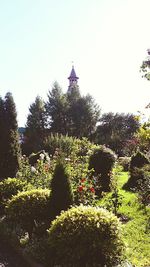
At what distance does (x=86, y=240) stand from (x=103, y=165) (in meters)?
7.99

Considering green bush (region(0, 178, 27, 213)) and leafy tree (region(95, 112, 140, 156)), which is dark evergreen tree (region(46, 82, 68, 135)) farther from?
green bush (region(0, 178, 27, 213))

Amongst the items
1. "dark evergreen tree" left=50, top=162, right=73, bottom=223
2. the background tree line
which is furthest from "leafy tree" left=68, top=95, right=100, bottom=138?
"dark evergreen tree" left=50, top=162, right=73, bottom=223

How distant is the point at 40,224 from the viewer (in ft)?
29.8

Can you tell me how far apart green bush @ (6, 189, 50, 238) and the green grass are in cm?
190

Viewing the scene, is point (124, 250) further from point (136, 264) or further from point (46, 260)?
point (46, 260)

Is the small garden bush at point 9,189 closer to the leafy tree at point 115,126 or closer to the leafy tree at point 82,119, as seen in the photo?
the leafy tree at point 115,126

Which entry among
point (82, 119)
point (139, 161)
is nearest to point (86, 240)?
point (139, 161)

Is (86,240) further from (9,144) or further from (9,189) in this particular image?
(9,144)

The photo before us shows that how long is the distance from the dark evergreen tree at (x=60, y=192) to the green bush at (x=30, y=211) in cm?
37

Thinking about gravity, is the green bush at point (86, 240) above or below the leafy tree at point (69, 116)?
below

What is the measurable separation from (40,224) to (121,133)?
39.2 metres

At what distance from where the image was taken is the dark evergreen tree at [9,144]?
14.4 metres

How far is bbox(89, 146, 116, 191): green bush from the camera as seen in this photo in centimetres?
1444

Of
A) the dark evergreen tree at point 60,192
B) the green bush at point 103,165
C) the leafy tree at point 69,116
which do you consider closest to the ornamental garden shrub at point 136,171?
the green bush at point 103,165
